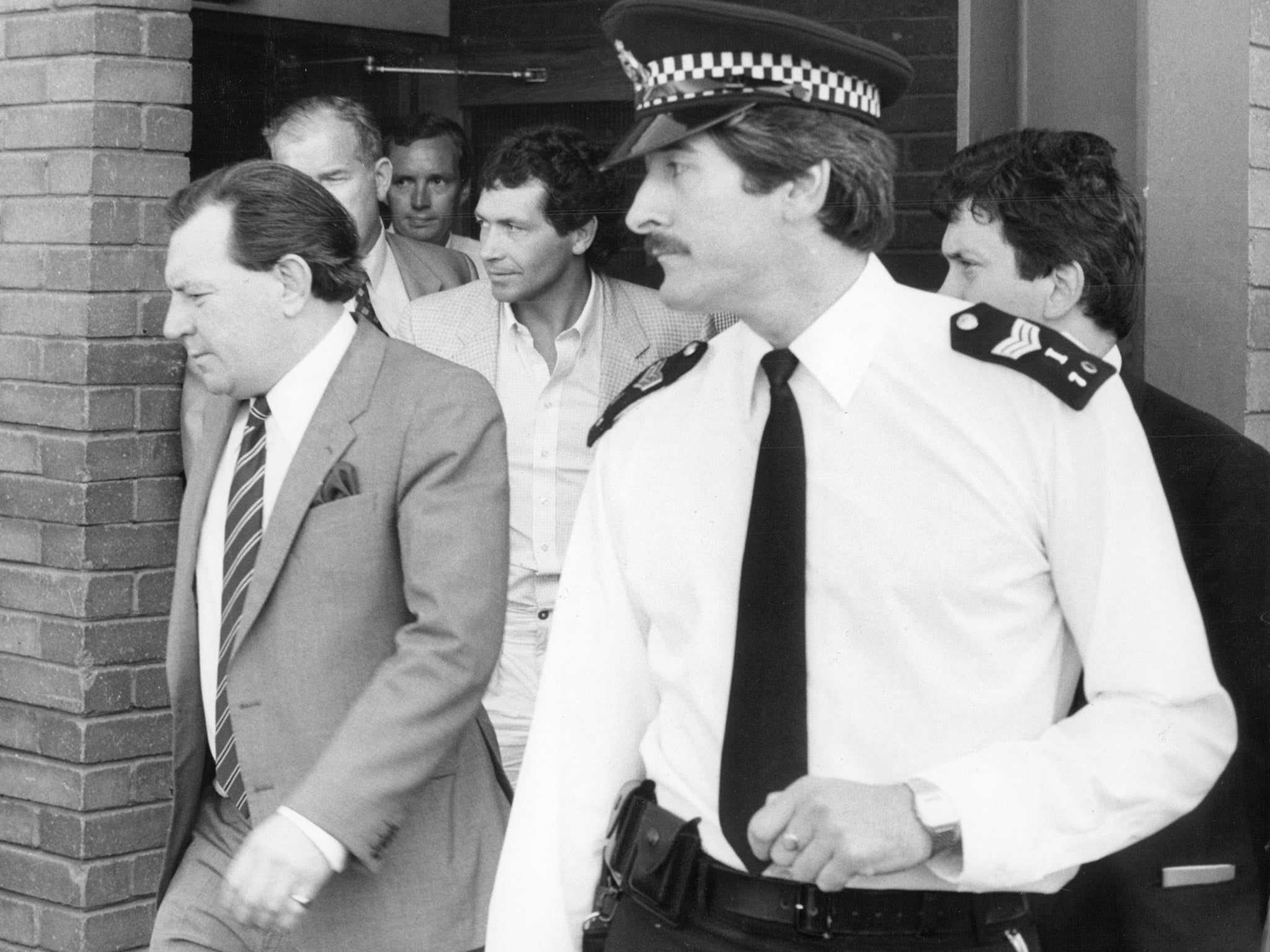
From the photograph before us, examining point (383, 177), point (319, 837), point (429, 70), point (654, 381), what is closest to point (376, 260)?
point (383, 177)

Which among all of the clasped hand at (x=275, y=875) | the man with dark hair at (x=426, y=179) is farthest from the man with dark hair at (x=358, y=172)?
the clasped hand at (x=275, y=875)

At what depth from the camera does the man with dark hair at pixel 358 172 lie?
4375mm

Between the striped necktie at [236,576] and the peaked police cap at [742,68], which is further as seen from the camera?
the striped necktie at [236,576]

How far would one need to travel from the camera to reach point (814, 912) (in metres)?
1.99

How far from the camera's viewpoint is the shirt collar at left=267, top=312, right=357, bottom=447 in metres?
2.96

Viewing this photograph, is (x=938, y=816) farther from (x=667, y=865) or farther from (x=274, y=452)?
(x=274, y=452)

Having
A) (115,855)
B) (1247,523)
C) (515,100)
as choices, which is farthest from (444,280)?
(1247,523)

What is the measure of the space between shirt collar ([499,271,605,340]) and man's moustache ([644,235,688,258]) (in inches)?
74.8

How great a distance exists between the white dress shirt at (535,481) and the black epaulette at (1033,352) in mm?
1858

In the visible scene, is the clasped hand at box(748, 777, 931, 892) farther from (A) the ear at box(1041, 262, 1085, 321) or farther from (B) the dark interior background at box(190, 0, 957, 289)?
(B) the dark interior background at box(190, 0, 957, 289)

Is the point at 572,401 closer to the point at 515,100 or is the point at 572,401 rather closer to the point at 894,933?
the point at 515,100

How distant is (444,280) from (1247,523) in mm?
2543

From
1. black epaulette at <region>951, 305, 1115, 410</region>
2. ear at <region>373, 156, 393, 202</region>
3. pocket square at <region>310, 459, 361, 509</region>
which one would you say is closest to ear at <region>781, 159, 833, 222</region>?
black epaulette at <region>951, 305, 1115, 410</region>

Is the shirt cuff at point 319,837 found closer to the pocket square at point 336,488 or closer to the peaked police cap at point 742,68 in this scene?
the pocket square at point 336,488
